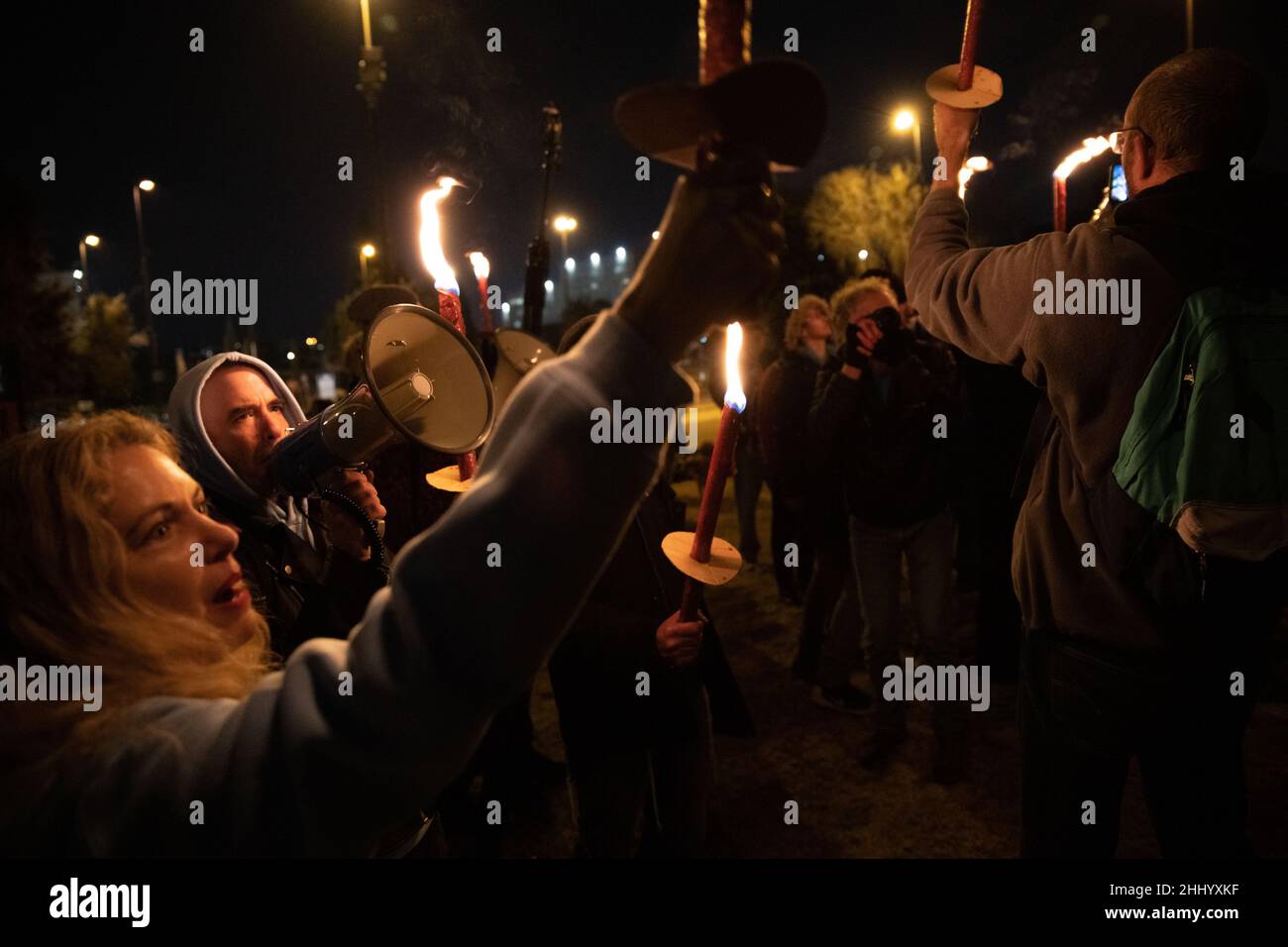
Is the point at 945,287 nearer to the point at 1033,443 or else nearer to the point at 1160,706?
the point at 1033,443

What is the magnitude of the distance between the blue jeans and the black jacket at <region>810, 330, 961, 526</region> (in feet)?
0.29

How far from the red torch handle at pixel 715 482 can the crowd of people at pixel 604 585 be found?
0.45 meters

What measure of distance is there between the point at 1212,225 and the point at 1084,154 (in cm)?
125

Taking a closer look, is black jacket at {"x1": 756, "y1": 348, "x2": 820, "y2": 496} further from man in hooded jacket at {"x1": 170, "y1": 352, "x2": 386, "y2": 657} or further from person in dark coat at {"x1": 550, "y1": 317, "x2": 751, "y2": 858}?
man in hooded jacket at {"x1": 170, "y1": 352, "x2": 386, "y2": 657}

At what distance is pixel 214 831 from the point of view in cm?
86

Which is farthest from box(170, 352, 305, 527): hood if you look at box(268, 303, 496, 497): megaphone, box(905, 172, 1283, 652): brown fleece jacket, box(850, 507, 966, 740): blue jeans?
box(850, 507, 966, 740): blue jeans

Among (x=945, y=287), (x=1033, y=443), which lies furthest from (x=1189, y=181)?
(x=1033, y=443)

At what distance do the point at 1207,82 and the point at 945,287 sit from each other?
682mm

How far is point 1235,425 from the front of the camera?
1.50 metres

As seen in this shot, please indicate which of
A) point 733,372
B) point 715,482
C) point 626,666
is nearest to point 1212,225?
point 733,372

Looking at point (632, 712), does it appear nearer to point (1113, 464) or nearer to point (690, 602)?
point (690, 602)

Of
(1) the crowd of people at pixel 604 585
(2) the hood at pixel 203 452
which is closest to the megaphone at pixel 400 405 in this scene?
(2) the hood at pixel 203 452

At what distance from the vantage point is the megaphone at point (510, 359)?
2.84m

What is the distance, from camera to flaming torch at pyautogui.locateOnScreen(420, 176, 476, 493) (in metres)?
2.00
